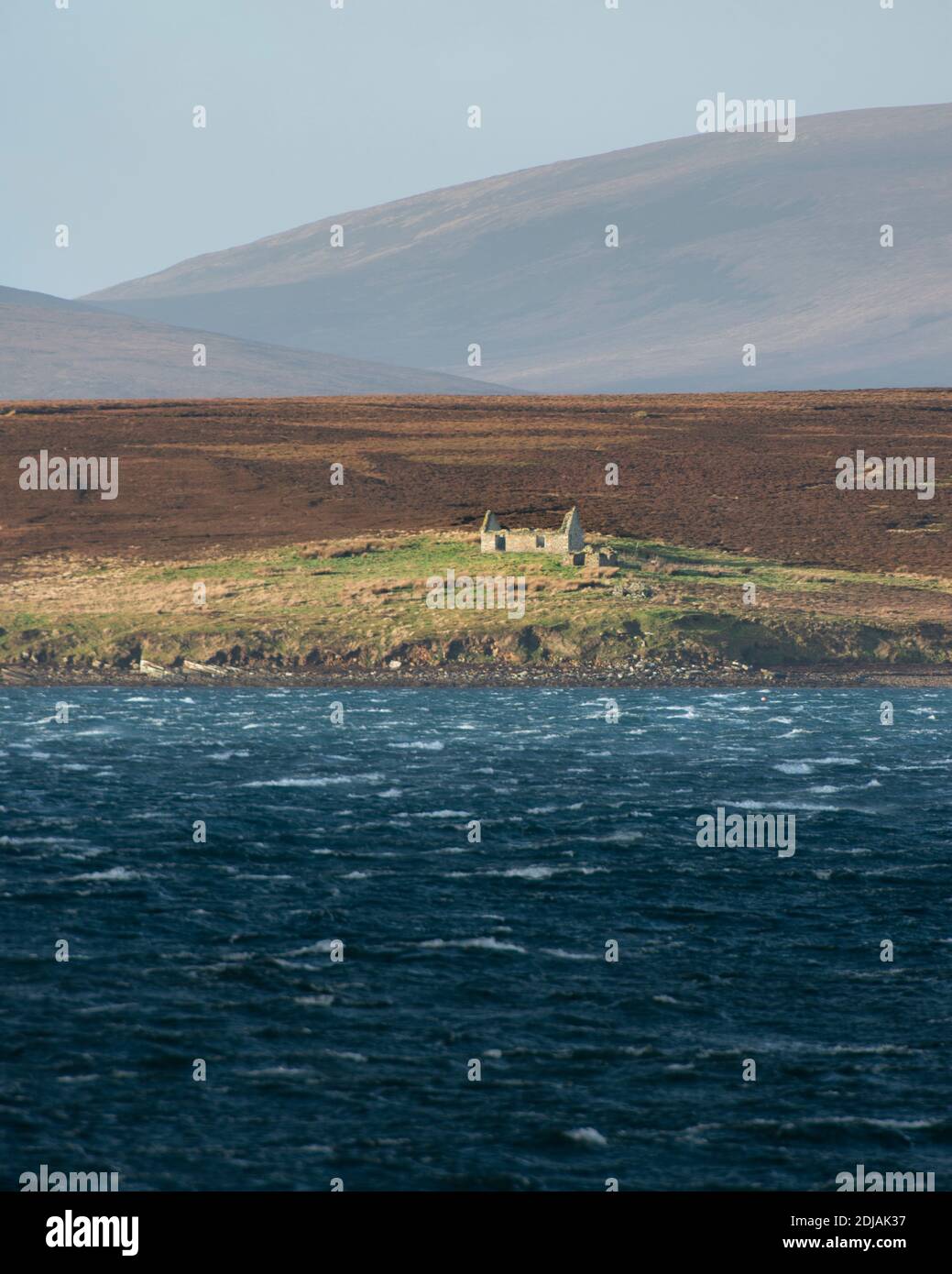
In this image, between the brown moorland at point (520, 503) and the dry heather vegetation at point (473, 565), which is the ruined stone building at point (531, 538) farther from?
the brown moorland at point (520, 503)

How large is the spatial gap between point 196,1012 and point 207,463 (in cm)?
16092

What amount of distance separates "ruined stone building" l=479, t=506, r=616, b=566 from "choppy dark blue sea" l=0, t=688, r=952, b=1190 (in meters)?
66.6

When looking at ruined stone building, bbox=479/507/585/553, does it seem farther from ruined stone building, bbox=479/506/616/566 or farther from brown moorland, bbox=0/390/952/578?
brown moorland, bbox=0/390/952/578

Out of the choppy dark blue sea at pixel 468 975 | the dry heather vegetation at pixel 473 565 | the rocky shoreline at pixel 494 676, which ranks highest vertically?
the dry heather vegetation at pixel 473 565

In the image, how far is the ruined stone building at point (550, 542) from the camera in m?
157

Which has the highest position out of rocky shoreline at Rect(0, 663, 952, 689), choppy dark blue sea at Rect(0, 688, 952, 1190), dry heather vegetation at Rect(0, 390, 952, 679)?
dry heather vegetation at Rect(0, 390, 952, 679)

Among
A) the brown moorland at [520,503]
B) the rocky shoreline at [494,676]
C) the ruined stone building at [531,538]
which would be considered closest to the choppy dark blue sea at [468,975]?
the rocky shoreline at [494,676]

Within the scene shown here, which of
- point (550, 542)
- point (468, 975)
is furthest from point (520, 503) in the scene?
point (468, 975)

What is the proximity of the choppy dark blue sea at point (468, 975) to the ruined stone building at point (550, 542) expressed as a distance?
6658 cm

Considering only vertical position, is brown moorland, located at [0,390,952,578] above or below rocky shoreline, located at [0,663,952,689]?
above

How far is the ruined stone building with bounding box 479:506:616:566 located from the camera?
15662 centimetres

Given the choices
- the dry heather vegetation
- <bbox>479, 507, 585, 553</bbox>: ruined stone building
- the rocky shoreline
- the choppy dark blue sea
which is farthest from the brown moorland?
the choppy dark blue sea

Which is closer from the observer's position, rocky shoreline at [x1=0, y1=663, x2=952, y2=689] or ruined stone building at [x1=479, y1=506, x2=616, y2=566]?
rocky shoreline at [x1=0, y1=663, x2=952, y2=689]

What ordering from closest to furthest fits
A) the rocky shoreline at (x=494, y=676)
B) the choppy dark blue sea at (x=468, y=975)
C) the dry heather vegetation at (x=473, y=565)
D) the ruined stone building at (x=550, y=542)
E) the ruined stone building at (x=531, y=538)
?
1. the choppy dark blue sea at (x=468, y=975)
2. the rocky shoreline at (x=494, y=676)
3. the dry heather vegetation at (x=473, y=565)
4. the ruined stone building at (x=550, y=542)
5. the ruined stone building at (x=531, y=538)
